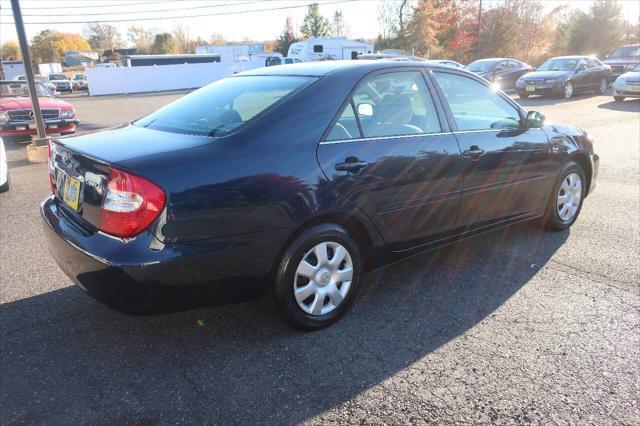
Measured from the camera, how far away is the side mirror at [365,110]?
10.7ft

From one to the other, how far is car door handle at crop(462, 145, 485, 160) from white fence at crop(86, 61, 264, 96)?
1482 inches

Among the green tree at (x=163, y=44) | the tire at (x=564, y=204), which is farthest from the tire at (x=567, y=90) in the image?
the green tree at (x=163, y=44)

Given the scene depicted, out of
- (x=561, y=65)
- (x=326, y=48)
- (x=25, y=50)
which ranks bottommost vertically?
(x=561, y=65)

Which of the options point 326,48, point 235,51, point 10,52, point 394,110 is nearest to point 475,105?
point 394,110

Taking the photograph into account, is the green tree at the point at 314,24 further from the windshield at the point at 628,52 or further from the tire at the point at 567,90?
the tire at the point at 567,90

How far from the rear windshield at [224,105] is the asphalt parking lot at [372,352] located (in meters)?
1.24

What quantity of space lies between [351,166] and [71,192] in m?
1.67

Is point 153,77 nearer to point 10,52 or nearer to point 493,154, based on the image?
point 493,154

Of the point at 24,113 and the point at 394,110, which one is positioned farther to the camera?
the point at 24,113

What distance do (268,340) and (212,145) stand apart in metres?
1.23

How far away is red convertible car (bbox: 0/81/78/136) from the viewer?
10617 millimetres

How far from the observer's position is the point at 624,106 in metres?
16.1

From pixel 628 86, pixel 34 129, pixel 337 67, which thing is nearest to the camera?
pixel 337 67

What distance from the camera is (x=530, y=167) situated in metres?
4.26
